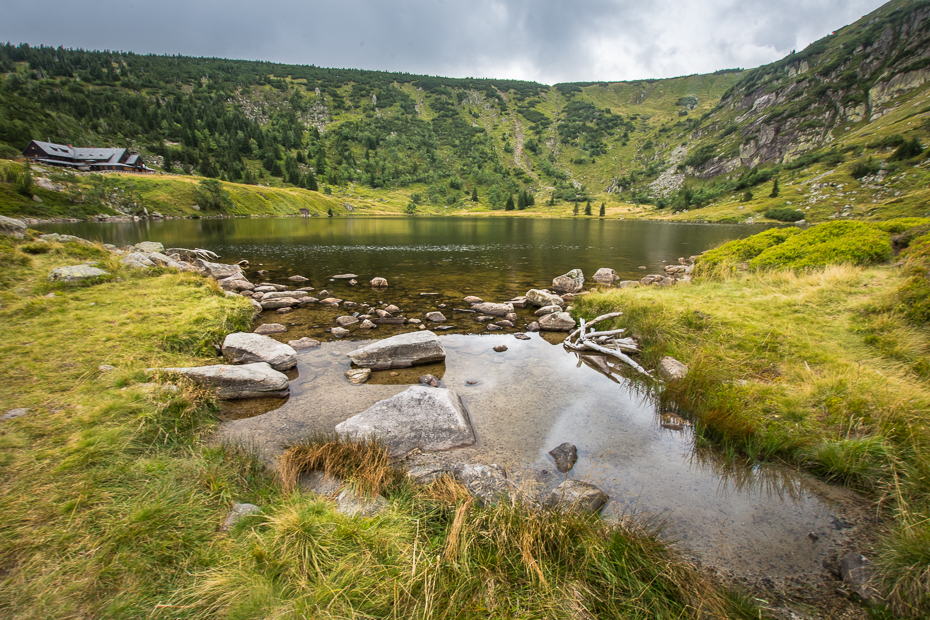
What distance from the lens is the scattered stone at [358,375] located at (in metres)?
10.3

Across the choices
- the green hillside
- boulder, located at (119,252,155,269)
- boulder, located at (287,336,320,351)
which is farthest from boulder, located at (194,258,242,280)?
the green hillside

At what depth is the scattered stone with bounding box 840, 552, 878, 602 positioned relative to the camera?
3809mm

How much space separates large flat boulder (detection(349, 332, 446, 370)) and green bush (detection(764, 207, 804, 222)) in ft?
358

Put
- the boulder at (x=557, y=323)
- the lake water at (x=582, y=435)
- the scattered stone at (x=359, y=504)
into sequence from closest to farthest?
the scattered stone at (x=359, y=504), the lake water at (x=582, y=435), the boulder at (x=557, y=323)

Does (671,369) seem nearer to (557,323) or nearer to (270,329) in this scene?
(557,323)

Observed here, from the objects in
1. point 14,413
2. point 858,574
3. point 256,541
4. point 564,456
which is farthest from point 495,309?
point 14,413

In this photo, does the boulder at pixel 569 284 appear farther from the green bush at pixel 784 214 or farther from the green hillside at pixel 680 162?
the green bush at pixel 784 214

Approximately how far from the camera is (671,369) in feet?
31.5

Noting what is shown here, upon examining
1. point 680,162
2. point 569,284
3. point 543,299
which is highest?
point 680,162

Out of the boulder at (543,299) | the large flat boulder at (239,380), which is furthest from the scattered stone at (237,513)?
the boulder at (543,299)

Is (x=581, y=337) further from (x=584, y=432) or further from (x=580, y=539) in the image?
(x=580, y=539)

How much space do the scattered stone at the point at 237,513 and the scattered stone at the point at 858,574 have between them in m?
7.41

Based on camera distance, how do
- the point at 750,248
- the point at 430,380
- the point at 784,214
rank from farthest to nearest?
the point at 784,214
the point at 750,248
the point at 430,380

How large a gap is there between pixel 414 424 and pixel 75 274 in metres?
16.5
